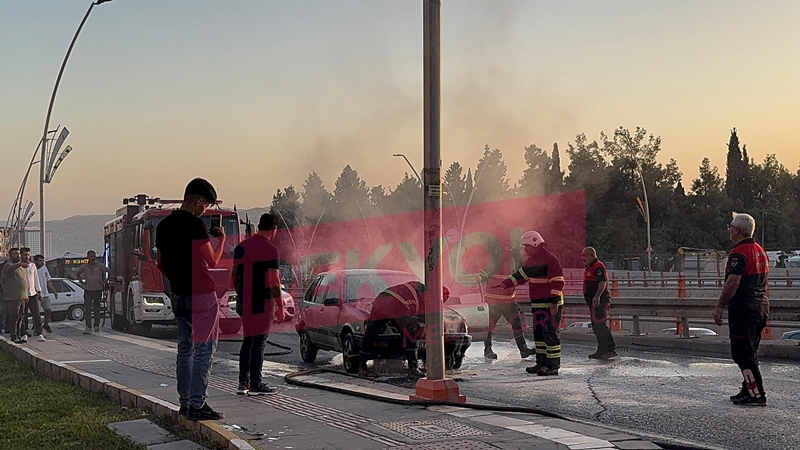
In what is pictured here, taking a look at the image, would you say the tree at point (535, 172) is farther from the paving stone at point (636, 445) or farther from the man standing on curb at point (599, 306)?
the paving stone at point (636, 445)

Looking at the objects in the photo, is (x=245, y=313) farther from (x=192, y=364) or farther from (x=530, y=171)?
(x=530, y=171)

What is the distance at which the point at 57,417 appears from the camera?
25.9 ft

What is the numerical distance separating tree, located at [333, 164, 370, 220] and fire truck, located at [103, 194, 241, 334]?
58326 mm

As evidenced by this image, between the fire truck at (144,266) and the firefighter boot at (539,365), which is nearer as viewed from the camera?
the firefighter boot at (539,365)

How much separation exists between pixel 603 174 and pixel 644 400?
6734 cm

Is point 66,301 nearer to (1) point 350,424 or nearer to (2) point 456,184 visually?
(1) point 350,424

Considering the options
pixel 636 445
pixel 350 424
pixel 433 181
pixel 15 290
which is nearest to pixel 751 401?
pixel 636 445

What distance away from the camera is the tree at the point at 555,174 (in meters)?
69.6

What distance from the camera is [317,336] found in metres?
13.1

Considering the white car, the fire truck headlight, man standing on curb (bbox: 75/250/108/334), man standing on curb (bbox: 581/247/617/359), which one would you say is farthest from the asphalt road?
the white car

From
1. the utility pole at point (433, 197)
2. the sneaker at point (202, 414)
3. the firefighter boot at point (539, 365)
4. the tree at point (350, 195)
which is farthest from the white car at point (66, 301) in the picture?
the tree at point (350, 195)

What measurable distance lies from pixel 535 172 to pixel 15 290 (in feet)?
174

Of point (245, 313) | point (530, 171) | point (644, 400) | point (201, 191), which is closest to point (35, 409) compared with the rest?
point (245, 313)

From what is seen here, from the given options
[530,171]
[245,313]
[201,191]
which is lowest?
[245,313]
